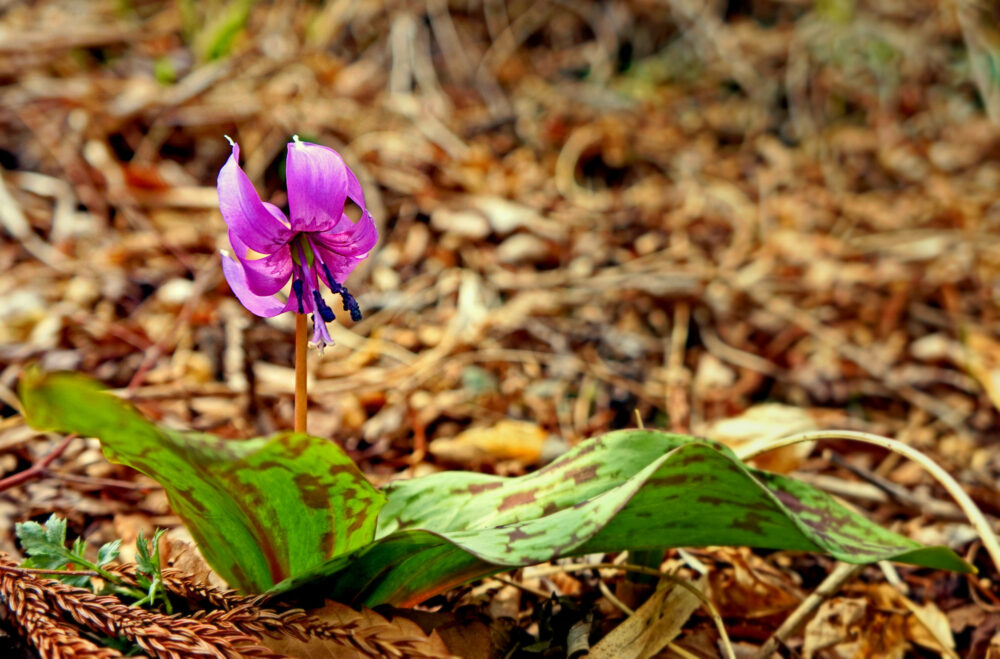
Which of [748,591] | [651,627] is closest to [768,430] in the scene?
[748,591]

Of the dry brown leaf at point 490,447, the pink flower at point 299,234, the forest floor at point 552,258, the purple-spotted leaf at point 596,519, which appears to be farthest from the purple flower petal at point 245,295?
the dry brown leaf at point 490,447

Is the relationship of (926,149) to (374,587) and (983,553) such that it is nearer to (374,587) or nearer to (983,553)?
(983,553)

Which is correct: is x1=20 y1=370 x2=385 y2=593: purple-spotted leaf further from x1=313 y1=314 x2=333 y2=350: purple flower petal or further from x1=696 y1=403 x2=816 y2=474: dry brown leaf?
x1=696 y1=403 x2=816 y2=474: dry brown leaf

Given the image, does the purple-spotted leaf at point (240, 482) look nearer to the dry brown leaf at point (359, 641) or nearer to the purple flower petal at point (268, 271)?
the dry brown leaf at point (359, 641)

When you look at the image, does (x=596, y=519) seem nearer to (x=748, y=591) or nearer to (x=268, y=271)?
(x=268, y=271)

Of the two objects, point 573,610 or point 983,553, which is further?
point 983,553

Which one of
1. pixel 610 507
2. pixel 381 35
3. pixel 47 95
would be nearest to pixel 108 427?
pixel 610 507
